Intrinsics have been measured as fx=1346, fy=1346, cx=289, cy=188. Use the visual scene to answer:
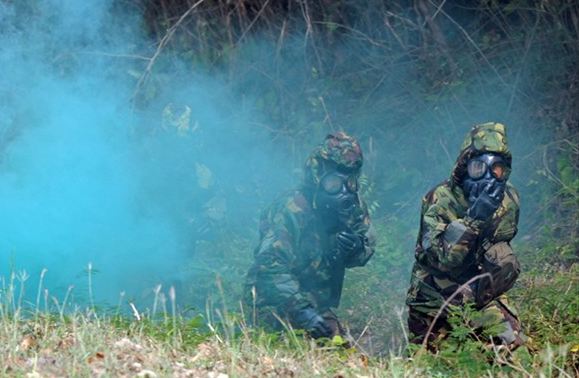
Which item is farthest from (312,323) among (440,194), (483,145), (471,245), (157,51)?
(157,51)

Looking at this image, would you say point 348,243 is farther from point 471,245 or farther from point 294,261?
point 471,245

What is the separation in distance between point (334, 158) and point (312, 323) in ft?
3.58

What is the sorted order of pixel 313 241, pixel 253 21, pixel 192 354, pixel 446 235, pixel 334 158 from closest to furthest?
1. pixel 192 354
2. pixel 446 235
3. pixel 334 158
4. pixel 313 241
5. pixel 253 21

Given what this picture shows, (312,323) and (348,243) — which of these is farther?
(348,243)

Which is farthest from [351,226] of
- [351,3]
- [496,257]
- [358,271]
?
[351,3]

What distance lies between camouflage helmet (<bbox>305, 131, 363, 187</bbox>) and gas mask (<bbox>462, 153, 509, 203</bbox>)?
51.2 inches

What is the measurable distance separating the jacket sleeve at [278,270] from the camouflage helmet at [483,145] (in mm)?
1534

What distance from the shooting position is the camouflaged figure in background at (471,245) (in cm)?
765

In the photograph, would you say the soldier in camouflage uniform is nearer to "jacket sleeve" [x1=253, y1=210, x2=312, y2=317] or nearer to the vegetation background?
"jacket sleeve" [x1=253, y1=210, x2=312, y2=317]

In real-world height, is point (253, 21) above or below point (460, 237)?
above

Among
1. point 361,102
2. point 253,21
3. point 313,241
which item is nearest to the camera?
point 313,241

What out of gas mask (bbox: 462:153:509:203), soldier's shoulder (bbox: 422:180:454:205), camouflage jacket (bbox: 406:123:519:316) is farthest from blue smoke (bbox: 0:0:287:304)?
gas mask (bbox: 462:153:509:203)

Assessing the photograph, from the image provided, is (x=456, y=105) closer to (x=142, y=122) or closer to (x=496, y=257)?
(x=142, y=122)

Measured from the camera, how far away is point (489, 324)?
25.0 feet
